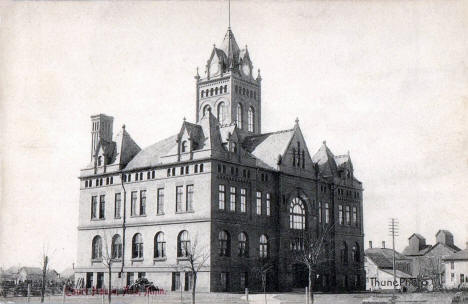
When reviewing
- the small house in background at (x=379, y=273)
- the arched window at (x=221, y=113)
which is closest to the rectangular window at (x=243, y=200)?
the arched window at (x=221, y=113)

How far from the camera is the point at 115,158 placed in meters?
64.7

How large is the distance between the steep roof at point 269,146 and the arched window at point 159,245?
37.2ft

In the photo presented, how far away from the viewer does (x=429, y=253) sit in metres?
109

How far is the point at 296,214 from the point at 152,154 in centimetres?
1504

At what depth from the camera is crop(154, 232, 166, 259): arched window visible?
190 ft

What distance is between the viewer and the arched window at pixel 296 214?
2499 inches

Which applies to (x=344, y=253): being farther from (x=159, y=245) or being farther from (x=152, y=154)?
(x=152, y=154)

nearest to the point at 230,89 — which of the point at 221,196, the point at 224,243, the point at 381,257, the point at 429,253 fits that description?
the point at 221,196

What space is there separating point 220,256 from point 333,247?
17475 mm

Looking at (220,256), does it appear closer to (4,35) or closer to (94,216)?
(94,216)

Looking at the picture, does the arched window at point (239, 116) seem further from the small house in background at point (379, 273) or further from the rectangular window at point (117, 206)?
the small house in background at point (379, 273)

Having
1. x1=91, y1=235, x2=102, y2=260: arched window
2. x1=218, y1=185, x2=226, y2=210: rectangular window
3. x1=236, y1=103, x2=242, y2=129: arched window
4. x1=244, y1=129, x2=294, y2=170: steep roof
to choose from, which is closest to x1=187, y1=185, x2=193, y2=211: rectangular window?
x1=218, y1=185, x2=226, y2=210: rectangular window

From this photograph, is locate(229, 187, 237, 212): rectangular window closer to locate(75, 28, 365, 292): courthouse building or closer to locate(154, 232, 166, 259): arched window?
locate(75, 28, 365, 292): courthouse building

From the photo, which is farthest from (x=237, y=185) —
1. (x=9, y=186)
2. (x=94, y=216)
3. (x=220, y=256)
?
(x=9, y=186)
